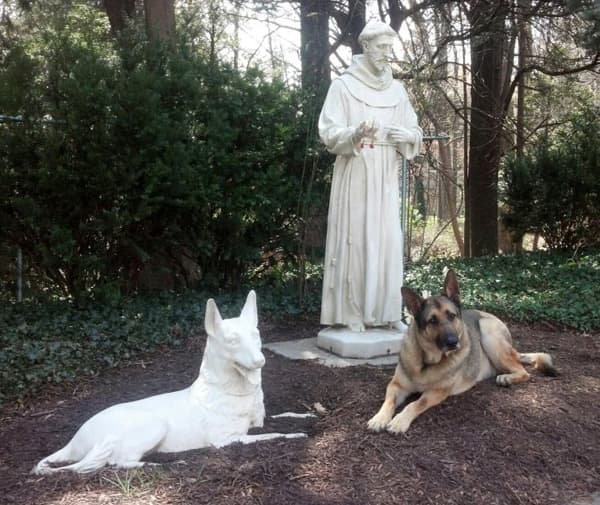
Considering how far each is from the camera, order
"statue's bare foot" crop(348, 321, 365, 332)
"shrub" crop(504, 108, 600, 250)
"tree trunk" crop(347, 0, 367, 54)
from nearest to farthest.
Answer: "statue's bare foot" crop(348, 321, 365, 332), "shrub" crop(504, 108, 600, 250), "tree trunk" crop(347, 0, 367, 54)

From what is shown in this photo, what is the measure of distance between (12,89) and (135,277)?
2.66 m

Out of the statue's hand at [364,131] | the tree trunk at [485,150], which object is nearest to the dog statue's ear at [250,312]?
the statue's hand at [364,131]

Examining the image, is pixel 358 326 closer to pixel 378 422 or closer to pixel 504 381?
pixel 504 381

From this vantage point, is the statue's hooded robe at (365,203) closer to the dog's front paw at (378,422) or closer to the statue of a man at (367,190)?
the statue of a man at (367,190)

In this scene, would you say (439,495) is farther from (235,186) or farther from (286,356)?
(235,186)

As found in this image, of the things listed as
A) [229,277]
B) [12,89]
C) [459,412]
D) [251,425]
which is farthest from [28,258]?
[459,412]

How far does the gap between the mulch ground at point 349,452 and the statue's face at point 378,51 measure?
264 cm

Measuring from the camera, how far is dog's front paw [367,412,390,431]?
4156 mm

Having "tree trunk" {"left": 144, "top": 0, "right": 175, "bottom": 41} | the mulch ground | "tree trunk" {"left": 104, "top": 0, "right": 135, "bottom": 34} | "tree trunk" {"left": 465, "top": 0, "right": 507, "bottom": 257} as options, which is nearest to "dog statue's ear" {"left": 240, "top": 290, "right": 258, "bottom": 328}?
the mulch ground

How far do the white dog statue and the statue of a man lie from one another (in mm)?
2139

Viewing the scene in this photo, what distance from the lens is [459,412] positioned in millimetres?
4387

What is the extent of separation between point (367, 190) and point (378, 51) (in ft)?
3.96

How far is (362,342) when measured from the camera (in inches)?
229

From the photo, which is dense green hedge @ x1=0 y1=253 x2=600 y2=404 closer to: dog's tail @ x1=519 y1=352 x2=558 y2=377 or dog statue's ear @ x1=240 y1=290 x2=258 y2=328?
dog statue's ear @ x1=240 y1=290 x2=258 y2=328
